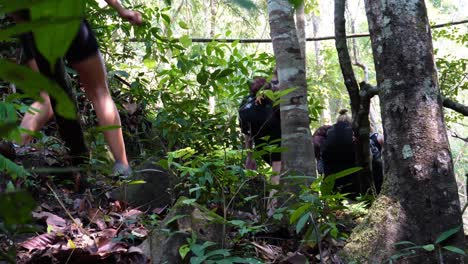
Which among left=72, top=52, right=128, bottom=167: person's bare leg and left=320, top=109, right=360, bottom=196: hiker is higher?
left=72, top=52, right=128, bottom=167: person's bare leg

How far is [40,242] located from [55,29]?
1.65 m

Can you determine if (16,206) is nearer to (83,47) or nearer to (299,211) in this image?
(299,211)

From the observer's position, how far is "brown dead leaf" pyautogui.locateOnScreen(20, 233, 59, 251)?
1.78 meters

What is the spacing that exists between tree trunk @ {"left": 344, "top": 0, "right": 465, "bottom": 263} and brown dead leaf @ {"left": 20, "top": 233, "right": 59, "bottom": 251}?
116cm

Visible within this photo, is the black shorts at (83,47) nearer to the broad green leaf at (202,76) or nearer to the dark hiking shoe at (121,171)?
the dark hiking shoe at (121,171)

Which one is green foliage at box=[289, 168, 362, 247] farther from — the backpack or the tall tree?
the backpack

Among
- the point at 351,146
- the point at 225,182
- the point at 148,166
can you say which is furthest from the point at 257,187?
the point at 351,146

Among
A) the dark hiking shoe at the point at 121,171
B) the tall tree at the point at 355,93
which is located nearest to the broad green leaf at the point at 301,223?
the dark hiking shoe at the point at 121,171

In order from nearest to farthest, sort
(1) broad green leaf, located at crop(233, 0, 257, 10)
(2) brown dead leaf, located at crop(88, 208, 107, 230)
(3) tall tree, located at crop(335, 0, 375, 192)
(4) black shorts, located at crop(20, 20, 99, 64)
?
1. (1) broad green leaf, located at crop(233, 0, 257, 10)
2. (2) brown dead leaf, located at crop(88, 208, 107, 230)
3. (4) black shorts, located at crop(20, 20, 99, 64)
4. (3) tall tree, located at crop(335, 0, 375, 192)

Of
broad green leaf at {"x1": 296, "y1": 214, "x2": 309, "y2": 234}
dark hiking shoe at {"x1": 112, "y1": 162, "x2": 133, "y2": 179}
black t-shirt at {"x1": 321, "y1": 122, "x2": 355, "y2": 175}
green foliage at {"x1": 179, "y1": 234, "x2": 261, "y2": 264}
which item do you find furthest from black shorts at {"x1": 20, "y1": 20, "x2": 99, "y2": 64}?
black t-shirt at {"x1": 321, "y1": 122, "x2": 355, "y2": 175}

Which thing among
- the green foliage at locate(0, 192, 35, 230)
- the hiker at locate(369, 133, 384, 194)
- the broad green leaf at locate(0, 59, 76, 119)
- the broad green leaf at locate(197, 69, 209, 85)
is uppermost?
the broad green leaf at locate(197, 69, 209, 85)

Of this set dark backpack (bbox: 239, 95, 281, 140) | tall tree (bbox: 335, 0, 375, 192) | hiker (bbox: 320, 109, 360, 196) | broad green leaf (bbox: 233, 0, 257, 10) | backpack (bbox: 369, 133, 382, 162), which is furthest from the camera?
backpack (bbox: 369, 133, 382, 162)

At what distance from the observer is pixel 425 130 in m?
2.09

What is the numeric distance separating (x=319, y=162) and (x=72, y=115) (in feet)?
16.0
